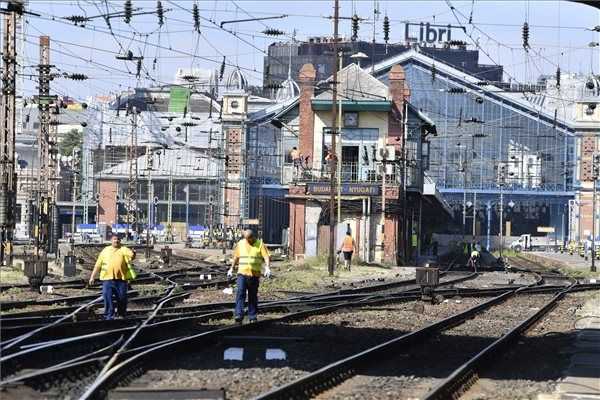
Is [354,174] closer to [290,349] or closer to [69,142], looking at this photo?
[290,349]

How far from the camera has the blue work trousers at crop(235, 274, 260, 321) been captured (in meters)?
20.0

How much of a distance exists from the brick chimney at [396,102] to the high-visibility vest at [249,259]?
4038cm

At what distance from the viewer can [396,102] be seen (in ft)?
206

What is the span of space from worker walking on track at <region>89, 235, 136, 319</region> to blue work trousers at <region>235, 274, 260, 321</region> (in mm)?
2129

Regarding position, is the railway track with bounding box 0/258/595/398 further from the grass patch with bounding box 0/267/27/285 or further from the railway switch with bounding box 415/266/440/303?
the grass patch with bounding box 0/267/27/285

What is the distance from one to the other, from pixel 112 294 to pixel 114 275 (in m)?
0.34

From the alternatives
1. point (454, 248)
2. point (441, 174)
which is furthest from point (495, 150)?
point (454, 248)

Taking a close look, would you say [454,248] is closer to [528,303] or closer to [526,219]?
[526,219]

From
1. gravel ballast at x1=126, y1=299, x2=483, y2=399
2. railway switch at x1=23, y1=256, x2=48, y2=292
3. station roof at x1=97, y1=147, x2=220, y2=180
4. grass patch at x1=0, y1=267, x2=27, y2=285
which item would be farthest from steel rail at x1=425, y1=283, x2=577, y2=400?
station roof at x1=97, y1=147, x2=220, y2=180

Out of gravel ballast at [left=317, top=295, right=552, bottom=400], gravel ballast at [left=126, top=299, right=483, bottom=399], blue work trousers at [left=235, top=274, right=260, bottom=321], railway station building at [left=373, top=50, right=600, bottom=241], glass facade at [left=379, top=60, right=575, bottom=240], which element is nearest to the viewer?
gravel ballast at [left=317, top=295, right=552, bottom=400]

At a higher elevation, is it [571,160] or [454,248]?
[571,160]

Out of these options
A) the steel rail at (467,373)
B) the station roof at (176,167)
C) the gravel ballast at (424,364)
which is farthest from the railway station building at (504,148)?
the steel rail at (467,373)

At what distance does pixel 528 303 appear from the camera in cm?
3030

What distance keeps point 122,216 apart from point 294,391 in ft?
335
